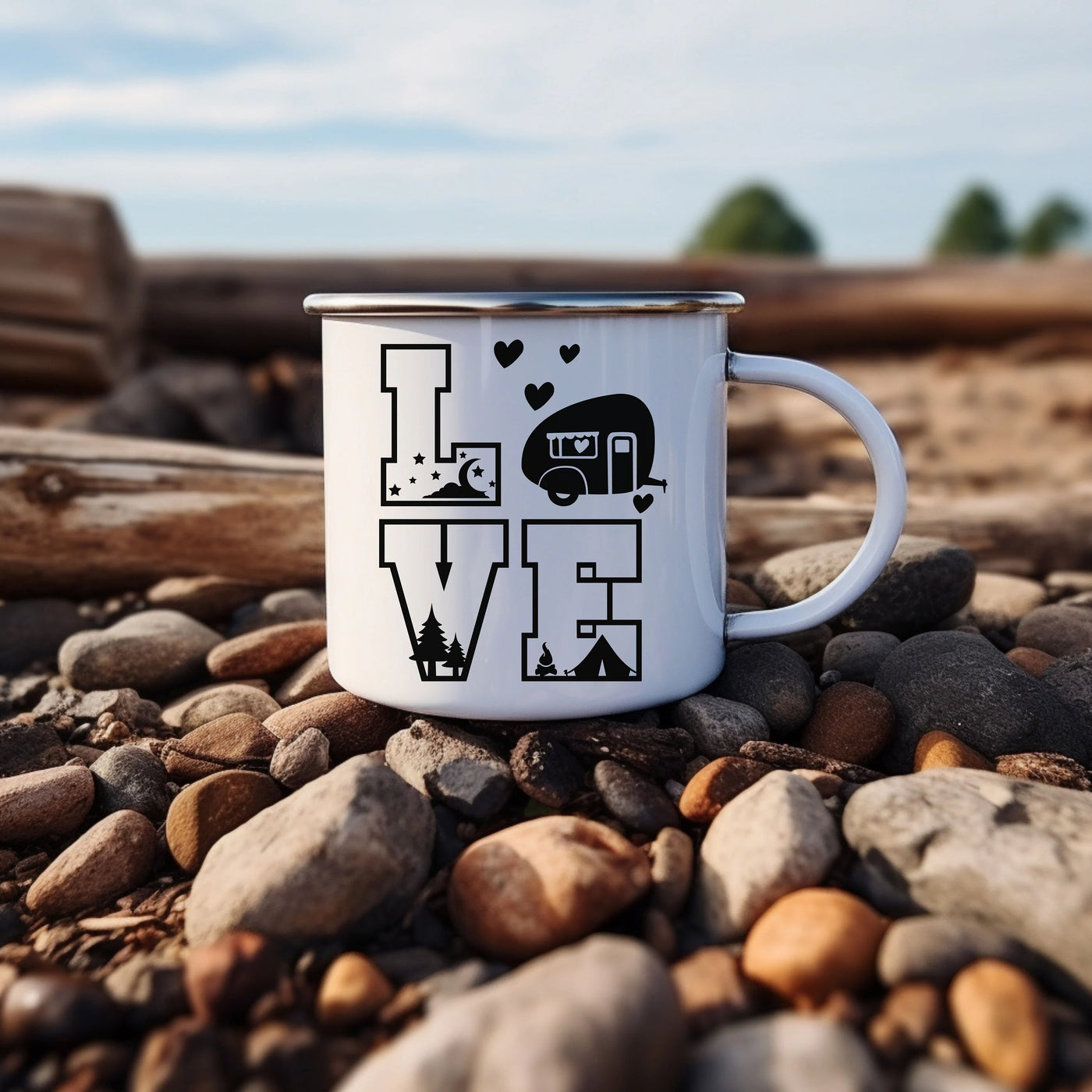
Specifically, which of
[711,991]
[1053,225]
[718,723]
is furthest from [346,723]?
[1053,225]

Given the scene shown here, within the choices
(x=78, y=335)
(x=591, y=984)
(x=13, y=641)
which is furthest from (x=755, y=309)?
(x=591, y=984)

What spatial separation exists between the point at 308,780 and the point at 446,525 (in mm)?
484

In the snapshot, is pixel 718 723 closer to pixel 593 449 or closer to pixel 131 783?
pixel 593 449

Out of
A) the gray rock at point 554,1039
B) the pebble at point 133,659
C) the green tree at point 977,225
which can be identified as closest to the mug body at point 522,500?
the gray rock at point 554,1039

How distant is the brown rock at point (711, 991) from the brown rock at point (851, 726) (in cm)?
62

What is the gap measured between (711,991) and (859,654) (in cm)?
104

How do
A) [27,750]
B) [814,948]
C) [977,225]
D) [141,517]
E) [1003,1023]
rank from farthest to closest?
[977,225]
[141,517]
[27,750]
[814,948]
[1003,1023]

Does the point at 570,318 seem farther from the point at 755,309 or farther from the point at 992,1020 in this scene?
the point at 755,309

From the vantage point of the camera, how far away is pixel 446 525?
6.08 ft

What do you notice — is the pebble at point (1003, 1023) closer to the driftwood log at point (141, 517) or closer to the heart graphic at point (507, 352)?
the heart graphic at point (507, 352)

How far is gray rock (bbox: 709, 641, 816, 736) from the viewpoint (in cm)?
210

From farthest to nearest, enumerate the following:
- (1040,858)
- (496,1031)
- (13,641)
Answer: (13,641), (1040,858), (496,1031)

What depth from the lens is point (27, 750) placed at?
2.25 metres

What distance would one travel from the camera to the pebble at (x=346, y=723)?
6.73 ft
